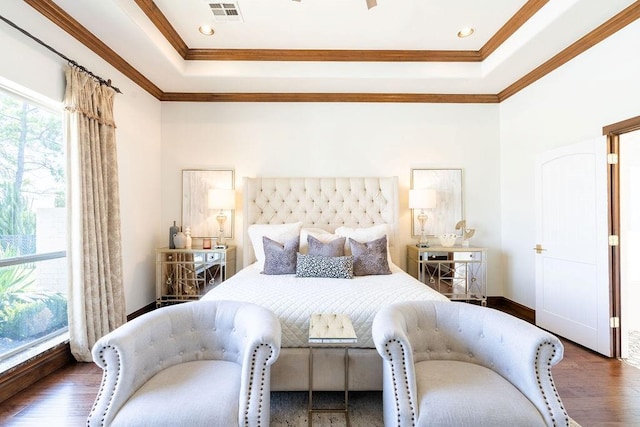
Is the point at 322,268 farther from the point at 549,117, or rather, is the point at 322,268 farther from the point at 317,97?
the point at 549,117

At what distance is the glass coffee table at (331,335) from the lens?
1699mm

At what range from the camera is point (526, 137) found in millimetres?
3797

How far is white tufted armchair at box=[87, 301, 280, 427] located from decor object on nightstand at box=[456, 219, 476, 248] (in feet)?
10.4

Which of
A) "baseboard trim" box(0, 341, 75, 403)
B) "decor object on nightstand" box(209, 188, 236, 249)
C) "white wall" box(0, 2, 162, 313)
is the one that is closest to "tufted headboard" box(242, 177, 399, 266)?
"decor object on nightstand" box(209, 188, 236, 249)

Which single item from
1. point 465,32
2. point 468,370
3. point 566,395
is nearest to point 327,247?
point 468,370

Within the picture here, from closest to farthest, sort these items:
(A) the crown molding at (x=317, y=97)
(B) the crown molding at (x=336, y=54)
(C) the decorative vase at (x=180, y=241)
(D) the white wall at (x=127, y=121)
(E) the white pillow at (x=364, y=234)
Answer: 1. (D) the white wall at (x=127, y=121)
2. (B) the crown molding at (x=336, y=54)
3. (E) the white pillow at (x=364, y=234)
4. (C) the decorative vase at (x=180, y=241)
5. (A) the crown molding at (x=317, y=97)

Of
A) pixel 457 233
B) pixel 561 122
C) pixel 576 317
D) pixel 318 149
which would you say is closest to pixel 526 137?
pixel 561 122

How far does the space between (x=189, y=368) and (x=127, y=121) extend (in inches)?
120

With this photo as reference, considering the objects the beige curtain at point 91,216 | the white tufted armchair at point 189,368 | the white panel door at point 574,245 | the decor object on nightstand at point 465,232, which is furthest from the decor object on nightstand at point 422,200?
the beige curtain at point 91,216

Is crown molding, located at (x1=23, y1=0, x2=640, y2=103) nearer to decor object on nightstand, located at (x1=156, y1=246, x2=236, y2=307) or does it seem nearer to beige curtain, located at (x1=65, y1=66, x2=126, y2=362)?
beige curtain, located at (x1=65, y1=66, x2=126, y2=362)

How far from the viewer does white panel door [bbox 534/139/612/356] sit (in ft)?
9.29

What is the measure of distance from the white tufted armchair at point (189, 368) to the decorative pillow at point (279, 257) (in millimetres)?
1201

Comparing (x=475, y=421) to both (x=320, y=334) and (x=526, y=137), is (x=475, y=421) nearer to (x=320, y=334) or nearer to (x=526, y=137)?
(x=320, y=334)

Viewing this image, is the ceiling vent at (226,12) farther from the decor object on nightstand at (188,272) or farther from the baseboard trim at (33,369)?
the baseboard trim at (33,369)
